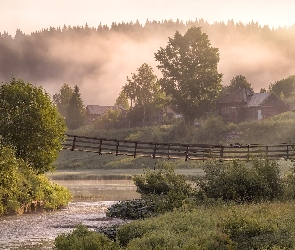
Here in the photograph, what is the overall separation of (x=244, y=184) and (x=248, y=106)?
233ft

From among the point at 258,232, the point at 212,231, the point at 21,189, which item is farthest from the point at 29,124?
the point at 258,232

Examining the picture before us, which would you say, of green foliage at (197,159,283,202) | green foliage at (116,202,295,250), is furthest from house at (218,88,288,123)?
green foliage at (116,202,295,250)

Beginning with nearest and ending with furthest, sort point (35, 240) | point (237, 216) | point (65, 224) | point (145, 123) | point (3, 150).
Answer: point (237, 216) < point (35, 240) < point (65, 224) < point (3, 150) < point (145, 123)

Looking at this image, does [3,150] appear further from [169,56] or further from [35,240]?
[169,56]

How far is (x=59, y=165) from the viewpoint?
3617 inches

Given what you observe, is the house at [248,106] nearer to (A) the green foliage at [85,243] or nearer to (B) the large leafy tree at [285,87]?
(B) the large leafy tree at [285,87]

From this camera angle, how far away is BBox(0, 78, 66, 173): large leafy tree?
3941 centimetres

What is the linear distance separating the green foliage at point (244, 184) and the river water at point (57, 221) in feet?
22.7

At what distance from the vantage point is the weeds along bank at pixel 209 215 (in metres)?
18.7

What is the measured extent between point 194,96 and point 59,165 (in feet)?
87.7

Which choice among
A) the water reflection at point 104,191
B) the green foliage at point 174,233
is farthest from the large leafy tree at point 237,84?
the green foliage at point 174,233

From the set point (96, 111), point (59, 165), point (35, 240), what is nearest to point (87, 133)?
point (59, 165)

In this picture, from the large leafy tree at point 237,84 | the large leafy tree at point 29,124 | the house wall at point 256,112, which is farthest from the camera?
the large leafy tree at point 237,84

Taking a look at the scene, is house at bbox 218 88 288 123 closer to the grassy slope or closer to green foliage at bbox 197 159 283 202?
the grassy slope
